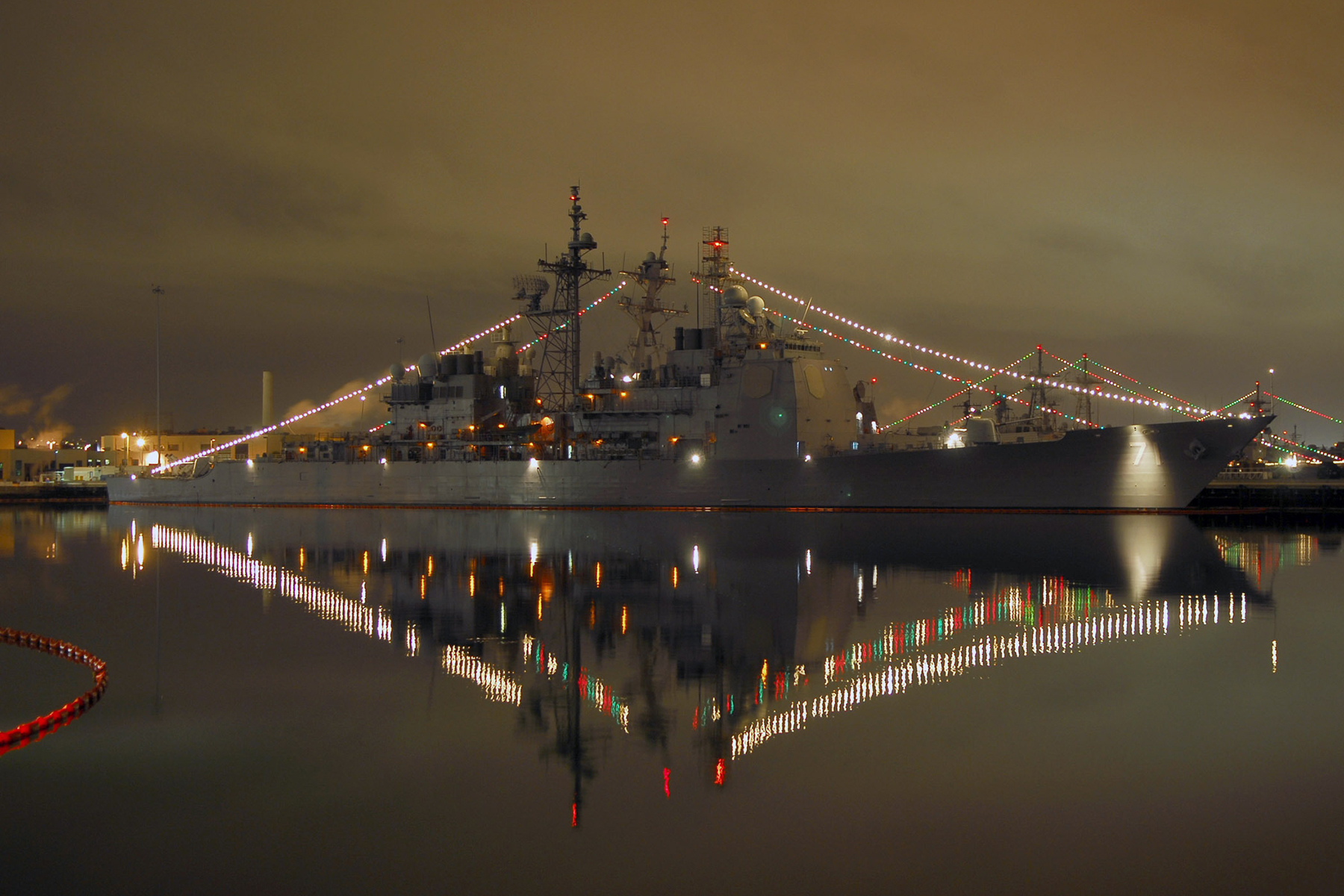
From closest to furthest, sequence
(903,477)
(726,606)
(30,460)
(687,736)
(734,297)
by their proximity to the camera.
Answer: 1. (687,736)
2. (726,606)
3. (903,477)
4. (734,297)
5. (30,460)

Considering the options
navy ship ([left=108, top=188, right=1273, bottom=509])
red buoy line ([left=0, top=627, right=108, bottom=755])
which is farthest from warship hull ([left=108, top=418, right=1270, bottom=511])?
red buoy line ([left=0, top=627, right=108, bottom=755])

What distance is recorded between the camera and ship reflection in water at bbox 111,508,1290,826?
27.0 ft

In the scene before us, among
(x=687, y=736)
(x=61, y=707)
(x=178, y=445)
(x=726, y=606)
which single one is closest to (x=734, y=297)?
(x=726, y=606)

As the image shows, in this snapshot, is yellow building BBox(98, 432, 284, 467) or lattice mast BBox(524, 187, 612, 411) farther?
yellow building BBox(98, 432, 284, 467)

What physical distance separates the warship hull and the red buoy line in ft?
77.0

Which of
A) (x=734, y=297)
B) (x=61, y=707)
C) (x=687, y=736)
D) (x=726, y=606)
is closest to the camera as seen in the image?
(x=687, y=736)

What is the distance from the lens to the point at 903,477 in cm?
3155

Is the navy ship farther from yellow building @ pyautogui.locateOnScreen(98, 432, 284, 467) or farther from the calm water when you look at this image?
yellow building @ pyautogui.locateOnScreen(98, 432, 284, 467)

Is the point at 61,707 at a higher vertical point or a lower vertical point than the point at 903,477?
lower

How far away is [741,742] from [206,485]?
43364 millimetres

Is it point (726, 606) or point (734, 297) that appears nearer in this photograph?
point (726, 606)

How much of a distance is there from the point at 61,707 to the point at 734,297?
28.0m

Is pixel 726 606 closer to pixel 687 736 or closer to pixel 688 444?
pixel 687 736

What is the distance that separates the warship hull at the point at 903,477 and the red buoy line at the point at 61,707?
23.5 metres
